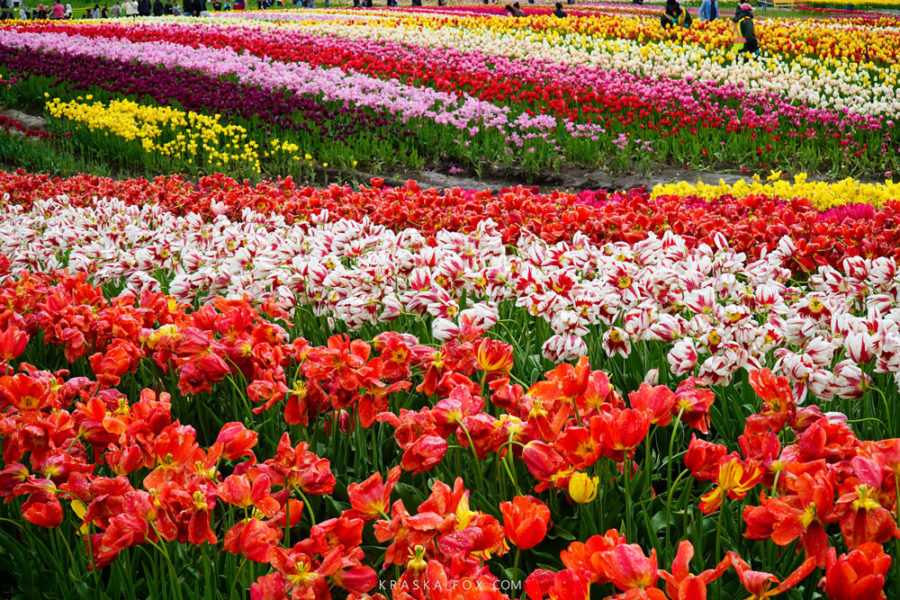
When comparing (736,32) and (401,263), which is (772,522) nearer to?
(401,263)

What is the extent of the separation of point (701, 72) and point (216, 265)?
10.5 metres

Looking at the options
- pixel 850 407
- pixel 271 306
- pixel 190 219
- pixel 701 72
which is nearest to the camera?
pixel 850 407

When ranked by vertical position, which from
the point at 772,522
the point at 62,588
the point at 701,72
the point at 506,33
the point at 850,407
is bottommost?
the point at 62,588

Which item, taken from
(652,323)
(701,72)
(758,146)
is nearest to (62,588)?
(652,323)

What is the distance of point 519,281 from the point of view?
2.41 meters

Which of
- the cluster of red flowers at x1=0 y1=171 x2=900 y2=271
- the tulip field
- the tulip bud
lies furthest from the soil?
the tulip bud

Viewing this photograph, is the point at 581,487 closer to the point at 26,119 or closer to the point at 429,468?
the point at 429,468

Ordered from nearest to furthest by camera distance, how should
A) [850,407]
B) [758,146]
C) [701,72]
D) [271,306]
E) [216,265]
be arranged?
[850,407], [271,306], [216,265], [758,146], [701,72]

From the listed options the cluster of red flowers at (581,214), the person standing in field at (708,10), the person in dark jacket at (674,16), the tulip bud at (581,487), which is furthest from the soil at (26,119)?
the person standing in field at (708,10)

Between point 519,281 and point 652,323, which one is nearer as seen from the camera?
point 652,323

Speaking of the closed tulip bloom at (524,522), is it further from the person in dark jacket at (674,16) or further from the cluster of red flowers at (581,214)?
the person in dark jacket at (674,16)

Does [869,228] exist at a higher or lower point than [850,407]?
higher

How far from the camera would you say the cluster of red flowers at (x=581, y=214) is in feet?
10.4

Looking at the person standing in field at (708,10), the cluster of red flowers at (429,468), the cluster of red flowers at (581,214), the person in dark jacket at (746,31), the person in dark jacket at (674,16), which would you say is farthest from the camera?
the person standing in field at (708,10)
